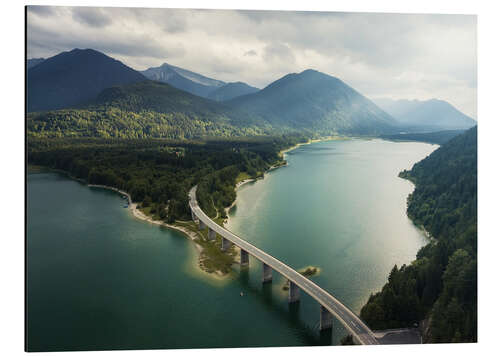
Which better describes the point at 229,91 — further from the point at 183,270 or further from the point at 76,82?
the point at 183,270

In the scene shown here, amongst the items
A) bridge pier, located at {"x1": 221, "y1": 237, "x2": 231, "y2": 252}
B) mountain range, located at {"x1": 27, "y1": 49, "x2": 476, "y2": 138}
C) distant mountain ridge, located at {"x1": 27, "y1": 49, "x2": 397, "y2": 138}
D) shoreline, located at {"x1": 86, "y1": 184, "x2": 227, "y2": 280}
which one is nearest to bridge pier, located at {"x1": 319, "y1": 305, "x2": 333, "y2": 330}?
shoreline, located at {"x1": 86, "y1": 184, "x2": 227, "y2": 280}

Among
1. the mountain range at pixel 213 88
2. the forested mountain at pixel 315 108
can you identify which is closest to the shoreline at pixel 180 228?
the forested mountain at pixel 315 108

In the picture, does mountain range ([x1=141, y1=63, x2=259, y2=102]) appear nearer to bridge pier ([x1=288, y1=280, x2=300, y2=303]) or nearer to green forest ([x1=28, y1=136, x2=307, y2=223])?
green forest ([x1=28, y1=136, x2=307, y2=223])

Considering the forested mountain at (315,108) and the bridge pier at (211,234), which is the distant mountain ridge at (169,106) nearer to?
the forested mountain at (315,108)

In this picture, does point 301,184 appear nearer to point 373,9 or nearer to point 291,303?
point 291,303

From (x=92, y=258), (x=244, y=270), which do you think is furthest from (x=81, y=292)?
(x=244, y=270)

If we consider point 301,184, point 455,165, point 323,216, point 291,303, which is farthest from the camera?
point 301,184

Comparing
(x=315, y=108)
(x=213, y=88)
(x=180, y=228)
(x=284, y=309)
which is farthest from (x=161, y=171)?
(x=213, y=88)
